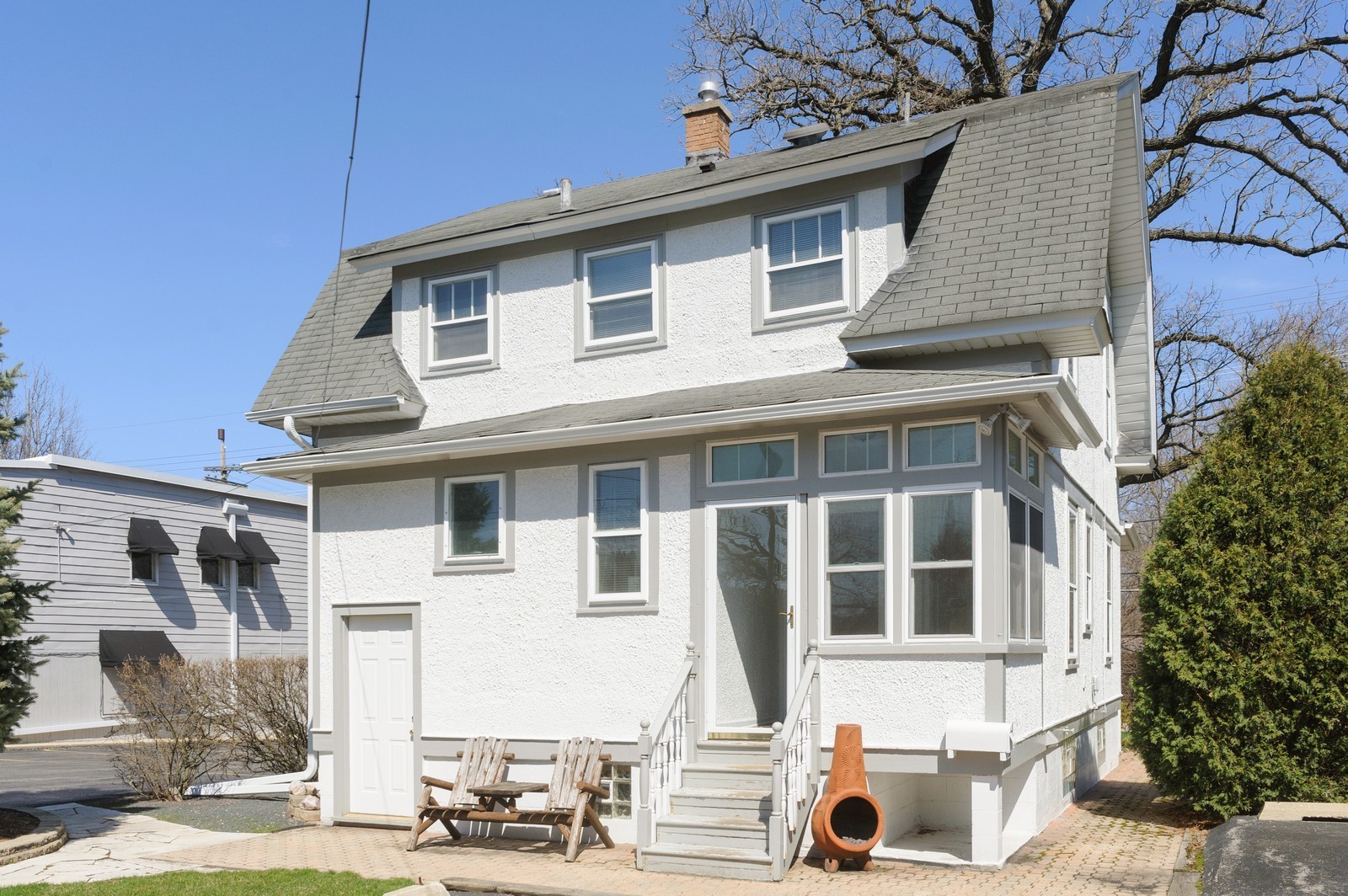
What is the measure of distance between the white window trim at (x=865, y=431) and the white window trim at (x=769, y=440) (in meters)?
0.23

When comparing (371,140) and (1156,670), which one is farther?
(1156,670)

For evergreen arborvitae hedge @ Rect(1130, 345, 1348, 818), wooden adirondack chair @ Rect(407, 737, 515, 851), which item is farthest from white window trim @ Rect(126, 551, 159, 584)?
evergreen arborvitae hedge @ Rect(1130, 345, 1348, 818)

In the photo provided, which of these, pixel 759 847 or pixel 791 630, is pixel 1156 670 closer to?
pixel 791 630

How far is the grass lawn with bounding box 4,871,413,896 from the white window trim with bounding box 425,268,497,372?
5.89m

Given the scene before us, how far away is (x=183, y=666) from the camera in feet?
52.4

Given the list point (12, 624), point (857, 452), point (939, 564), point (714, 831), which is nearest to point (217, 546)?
point (12, 624)

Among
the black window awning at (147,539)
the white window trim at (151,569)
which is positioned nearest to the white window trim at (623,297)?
the black window awning at (147,539)

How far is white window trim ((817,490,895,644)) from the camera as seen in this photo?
10.7 m

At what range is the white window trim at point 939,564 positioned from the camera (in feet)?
33.8

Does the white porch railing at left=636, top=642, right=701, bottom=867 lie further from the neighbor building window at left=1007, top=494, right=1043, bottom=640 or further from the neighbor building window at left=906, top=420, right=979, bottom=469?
the neighbor building window at left=1007, top=494, right=1043, bottom=640

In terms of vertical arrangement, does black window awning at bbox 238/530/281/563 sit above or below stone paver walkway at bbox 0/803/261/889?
above

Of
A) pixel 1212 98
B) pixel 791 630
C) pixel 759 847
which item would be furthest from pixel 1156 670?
pixel 1212 98

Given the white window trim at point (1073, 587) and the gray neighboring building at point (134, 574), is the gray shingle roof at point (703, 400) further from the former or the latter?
the gray neighboring building at point (134, 574)

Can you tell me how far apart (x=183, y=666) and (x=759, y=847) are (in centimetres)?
922
